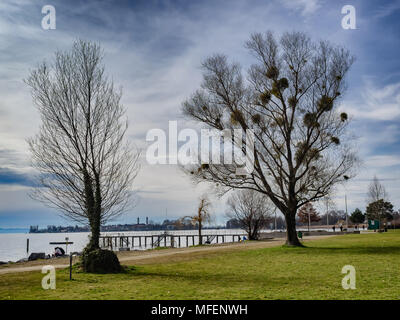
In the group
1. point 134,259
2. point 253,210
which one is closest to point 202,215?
point 253,210

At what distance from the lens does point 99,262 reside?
1652cm

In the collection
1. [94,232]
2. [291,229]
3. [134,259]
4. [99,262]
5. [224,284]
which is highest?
[94,232]

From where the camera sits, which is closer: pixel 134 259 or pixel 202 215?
pixel 134 259

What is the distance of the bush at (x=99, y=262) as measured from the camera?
53.8ft

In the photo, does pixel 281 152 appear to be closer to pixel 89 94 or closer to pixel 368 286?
pixel 89 94

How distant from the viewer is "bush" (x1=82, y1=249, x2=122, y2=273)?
16406 millimetres

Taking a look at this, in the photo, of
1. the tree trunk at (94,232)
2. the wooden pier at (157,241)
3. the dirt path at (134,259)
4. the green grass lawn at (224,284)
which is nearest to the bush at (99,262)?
the tree trunk at (94,232)

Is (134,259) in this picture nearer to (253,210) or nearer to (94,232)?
(94,232)

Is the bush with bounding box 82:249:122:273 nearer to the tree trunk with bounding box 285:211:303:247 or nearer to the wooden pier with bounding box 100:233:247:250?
the tree trunk with bounding box 285:211:303:247

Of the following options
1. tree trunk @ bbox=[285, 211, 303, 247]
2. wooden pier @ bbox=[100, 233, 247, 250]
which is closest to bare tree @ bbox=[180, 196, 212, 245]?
wooden pier @ bbox=[100, 233, 247, 250]

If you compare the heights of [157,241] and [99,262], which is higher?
[99,262]

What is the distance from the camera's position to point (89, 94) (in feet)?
59.1

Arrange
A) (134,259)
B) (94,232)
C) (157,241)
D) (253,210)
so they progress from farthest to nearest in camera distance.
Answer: (157,241), (253,210), (134,259), (94,232)

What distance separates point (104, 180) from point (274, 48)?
57.5 feet
